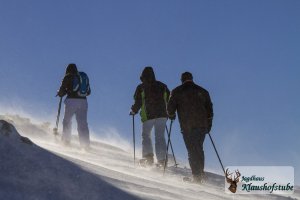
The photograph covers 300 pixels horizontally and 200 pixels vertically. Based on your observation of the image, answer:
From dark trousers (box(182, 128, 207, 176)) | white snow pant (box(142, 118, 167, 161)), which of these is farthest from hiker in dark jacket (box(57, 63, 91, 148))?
dark trousers (box(182, 128, 207, 176))

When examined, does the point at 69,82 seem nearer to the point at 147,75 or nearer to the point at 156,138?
the point at 147,75

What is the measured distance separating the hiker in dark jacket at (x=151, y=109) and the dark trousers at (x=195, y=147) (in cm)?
199

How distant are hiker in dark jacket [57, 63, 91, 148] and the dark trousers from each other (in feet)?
12.7

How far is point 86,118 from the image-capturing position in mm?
13516

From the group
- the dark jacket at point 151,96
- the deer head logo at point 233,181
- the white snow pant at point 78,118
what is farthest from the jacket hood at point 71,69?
the deer head logo at point 233,181

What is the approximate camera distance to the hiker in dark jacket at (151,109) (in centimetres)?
1238

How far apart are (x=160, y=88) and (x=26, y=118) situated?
6.69 m

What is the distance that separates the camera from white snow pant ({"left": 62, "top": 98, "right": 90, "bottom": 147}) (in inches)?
521

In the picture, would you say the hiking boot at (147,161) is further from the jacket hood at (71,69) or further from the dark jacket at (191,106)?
the jacket hood at (71,69)

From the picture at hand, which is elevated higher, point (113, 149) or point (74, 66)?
point (74, 66)

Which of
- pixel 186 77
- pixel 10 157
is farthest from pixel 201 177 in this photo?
pixel 10 157

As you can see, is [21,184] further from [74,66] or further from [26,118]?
[26,118]

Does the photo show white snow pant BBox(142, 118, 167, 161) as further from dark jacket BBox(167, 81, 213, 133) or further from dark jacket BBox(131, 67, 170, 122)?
dark jacket BBox(167, 81, 213, 133)

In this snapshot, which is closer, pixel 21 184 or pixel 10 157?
pixel 21 184
